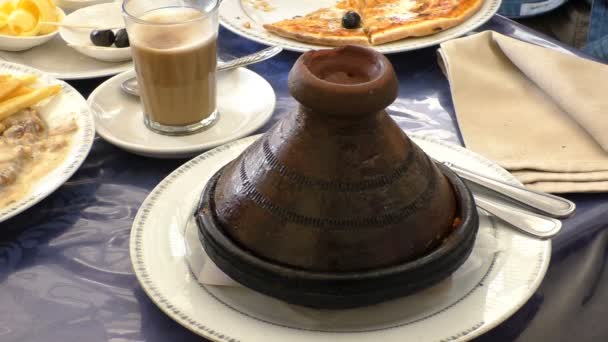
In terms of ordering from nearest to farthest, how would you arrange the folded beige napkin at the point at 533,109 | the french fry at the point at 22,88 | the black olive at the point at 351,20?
the folded beige napkin at the point at 533,109, the french fry at the point at 22,88, the black olive at the point at 351,20

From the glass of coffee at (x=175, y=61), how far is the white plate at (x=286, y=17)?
321 mm

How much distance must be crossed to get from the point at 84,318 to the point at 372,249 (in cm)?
→ 36

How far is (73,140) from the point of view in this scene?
1115 millimetres

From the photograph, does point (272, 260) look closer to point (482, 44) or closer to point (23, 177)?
point (23, 177)

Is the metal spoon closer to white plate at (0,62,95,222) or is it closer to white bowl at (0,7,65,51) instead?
white plate at (0,62,95,222)

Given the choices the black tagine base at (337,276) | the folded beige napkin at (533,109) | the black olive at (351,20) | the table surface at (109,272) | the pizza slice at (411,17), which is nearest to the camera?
the black tagine base at (337,276)

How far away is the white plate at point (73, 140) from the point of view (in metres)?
0.97

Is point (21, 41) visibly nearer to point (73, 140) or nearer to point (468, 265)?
point (73, 140)

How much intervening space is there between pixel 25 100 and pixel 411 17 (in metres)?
0.94

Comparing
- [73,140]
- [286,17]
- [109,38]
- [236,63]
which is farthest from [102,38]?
[286,17]

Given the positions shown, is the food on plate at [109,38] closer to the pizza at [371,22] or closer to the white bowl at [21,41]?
the white bowl at [21,41]

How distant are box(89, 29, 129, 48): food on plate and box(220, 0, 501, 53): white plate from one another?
0.27 metres

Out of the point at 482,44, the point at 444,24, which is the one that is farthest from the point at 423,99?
the point at 444,24

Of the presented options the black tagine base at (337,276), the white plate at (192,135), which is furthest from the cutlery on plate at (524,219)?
the white plate at (192,135)
